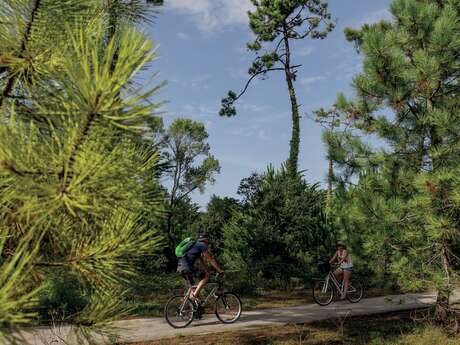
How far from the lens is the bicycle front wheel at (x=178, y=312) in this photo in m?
9.38

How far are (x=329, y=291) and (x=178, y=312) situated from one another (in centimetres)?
551

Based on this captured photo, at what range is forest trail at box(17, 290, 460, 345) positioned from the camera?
868 cm

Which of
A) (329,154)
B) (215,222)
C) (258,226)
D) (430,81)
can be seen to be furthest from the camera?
(215,222)

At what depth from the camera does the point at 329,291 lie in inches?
516

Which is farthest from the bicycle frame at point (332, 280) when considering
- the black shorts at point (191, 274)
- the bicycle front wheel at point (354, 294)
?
the black shorts at point (191, 274)

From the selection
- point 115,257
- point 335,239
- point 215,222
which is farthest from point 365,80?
point 215,222

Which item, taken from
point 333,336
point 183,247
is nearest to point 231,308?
point 183,247

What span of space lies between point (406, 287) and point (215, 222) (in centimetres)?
1288

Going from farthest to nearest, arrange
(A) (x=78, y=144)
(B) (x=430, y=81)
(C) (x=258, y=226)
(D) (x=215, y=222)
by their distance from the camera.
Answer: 1. (D) (x=215, y=222)
2. (C) (x=258, y=226)
3. (B) (x=430, y=81)
4. (A) (x=78, y=144)

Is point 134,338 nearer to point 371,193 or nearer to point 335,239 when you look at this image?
point 371,193

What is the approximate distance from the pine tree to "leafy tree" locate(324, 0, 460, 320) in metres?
6.31

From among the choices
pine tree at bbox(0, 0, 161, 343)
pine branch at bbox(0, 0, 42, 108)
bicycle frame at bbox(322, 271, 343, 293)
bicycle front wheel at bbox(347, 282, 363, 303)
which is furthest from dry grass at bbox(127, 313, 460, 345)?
pine branch at bbox(0, 0, 42, 108)

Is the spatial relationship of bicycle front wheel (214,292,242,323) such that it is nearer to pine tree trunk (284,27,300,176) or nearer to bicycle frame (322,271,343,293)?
bicycle frame (322,271,343,293)

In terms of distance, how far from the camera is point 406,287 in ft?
27.2
